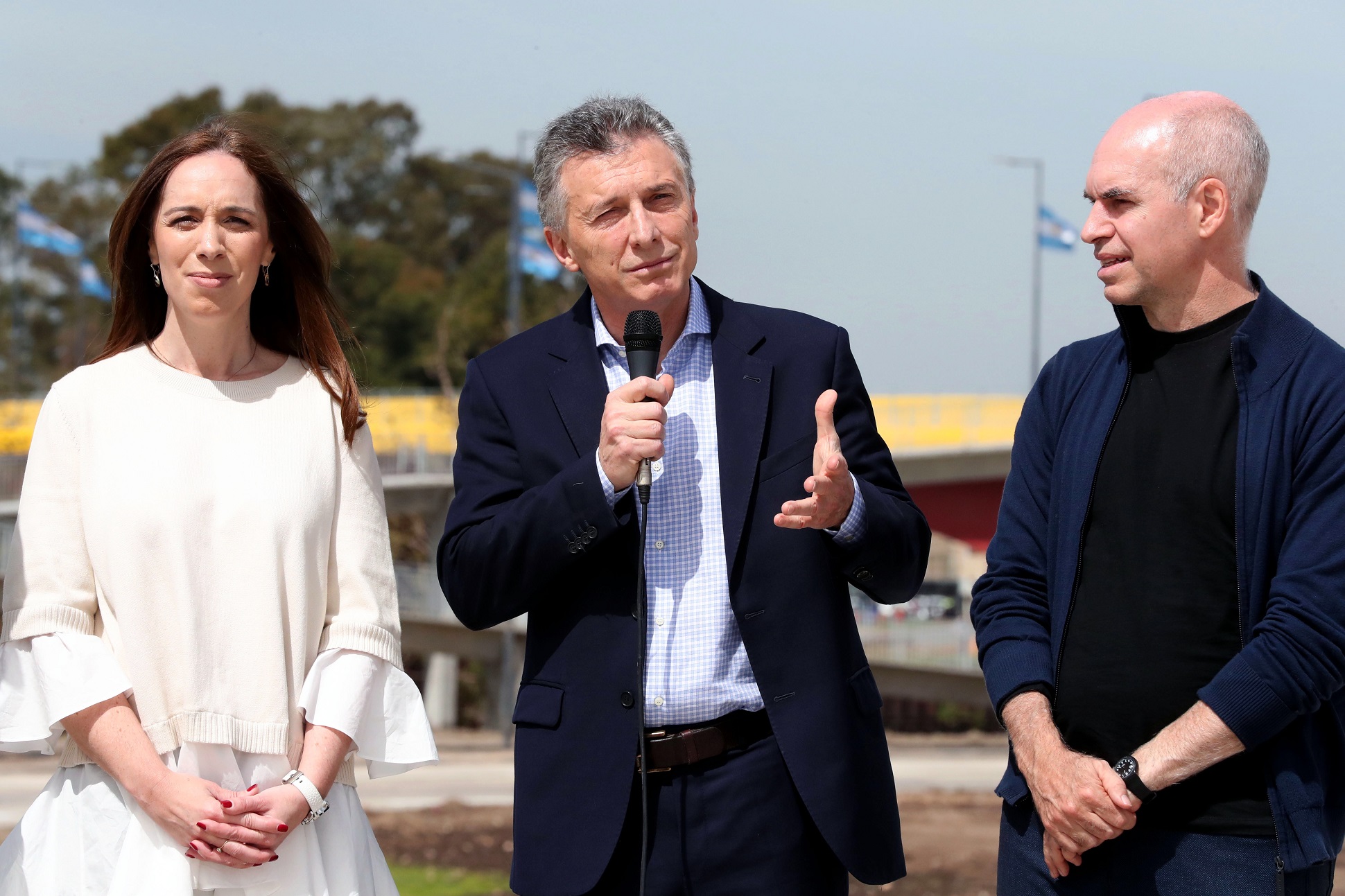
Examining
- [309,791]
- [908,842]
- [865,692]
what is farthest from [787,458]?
[908,842]

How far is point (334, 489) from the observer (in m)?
3.28

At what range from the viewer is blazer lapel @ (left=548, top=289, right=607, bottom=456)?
10.7 ft

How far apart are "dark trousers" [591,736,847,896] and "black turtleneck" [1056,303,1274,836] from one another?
62cm

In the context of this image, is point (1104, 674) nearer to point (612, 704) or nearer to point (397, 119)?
point (612, 704)

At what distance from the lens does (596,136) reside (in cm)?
332

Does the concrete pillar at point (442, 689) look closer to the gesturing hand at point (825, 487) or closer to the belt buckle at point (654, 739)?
the belt buckle at point (654, 739)

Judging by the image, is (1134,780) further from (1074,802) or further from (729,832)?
(729,832)

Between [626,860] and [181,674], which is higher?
[181,674]

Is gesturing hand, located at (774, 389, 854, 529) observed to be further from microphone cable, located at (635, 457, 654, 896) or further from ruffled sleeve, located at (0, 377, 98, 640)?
ruffled sleeve, located at (0, 377, 98, 640)

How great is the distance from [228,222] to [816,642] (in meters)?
1.62

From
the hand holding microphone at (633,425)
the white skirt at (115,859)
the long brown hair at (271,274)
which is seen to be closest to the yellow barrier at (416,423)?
the long brown hair at (271,274)

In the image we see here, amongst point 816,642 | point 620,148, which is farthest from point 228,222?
point 816,642

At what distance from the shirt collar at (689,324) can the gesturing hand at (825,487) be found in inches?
18.6

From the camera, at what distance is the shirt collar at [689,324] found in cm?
338
